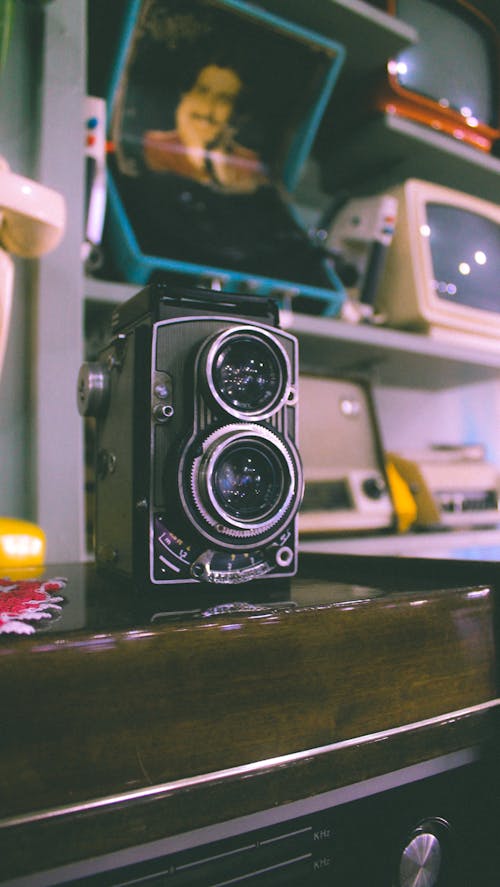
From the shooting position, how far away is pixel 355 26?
1.15 metres

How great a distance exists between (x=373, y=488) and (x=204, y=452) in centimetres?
77

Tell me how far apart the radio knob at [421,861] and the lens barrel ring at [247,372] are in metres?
0.32

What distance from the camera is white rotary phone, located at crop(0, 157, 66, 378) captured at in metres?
0.62

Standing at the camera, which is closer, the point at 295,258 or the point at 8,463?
the point at 8,463

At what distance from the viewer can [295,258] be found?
1068mm

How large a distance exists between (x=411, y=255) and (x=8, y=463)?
34.8 inches

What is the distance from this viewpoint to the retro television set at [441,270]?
1258 millimetres

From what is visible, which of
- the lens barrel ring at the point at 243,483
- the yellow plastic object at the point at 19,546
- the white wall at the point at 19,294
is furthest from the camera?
the white wall at the point at 19,294

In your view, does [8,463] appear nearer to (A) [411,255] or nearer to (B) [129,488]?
(B) [129,488]

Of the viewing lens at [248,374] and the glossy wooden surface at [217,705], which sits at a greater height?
the viewing lens at [248,374]

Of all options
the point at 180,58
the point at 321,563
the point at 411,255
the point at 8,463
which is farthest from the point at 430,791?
the point at 180,58

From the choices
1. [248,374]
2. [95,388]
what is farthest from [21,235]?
[248,374]

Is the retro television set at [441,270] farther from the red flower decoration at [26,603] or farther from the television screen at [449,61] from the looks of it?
the red flower decoration at [26,603]

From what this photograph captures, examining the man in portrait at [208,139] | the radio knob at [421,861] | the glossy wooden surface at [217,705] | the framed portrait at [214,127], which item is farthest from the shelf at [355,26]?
the radio knob at [421,861]
